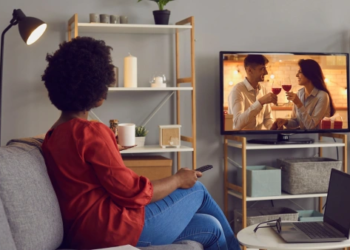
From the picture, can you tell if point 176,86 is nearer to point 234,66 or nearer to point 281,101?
point 234,66

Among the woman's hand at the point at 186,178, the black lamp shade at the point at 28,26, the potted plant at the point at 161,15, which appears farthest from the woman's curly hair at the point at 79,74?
the potted plant at the point at 161,15

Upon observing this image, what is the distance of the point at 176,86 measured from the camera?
355cm

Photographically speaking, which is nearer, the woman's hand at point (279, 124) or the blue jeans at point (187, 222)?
the blue jeans at point (187, 222)

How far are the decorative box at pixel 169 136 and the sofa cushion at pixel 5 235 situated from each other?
190cm

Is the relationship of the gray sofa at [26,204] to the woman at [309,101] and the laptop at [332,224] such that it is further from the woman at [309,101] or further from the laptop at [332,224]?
the woman at [309,101]

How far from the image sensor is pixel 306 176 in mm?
3424

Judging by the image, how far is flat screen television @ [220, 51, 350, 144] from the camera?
347cm

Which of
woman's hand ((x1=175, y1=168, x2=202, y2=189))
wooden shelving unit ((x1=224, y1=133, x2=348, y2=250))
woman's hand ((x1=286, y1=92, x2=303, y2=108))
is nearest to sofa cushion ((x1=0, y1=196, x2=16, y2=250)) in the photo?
woman's hand ((x1=175, y1=168, x2=202, y2=189))

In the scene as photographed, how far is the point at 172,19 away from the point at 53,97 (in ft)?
6.30

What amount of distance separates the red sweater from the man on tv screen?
6.08ft

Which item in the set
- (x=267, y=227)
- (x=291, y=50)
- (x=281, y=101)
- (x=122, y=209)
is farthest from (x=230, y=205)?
(x=122, y=209)

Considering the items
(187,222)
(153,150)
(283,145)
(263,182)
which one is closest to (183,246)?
(187,222)

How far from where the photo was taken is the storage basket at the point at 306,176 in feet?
11.2

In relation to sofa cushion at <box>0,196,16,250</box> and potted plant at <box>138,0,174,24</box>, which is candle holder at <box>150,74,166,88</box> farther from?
sofa cushion at <box>0,196,16,250</box>
